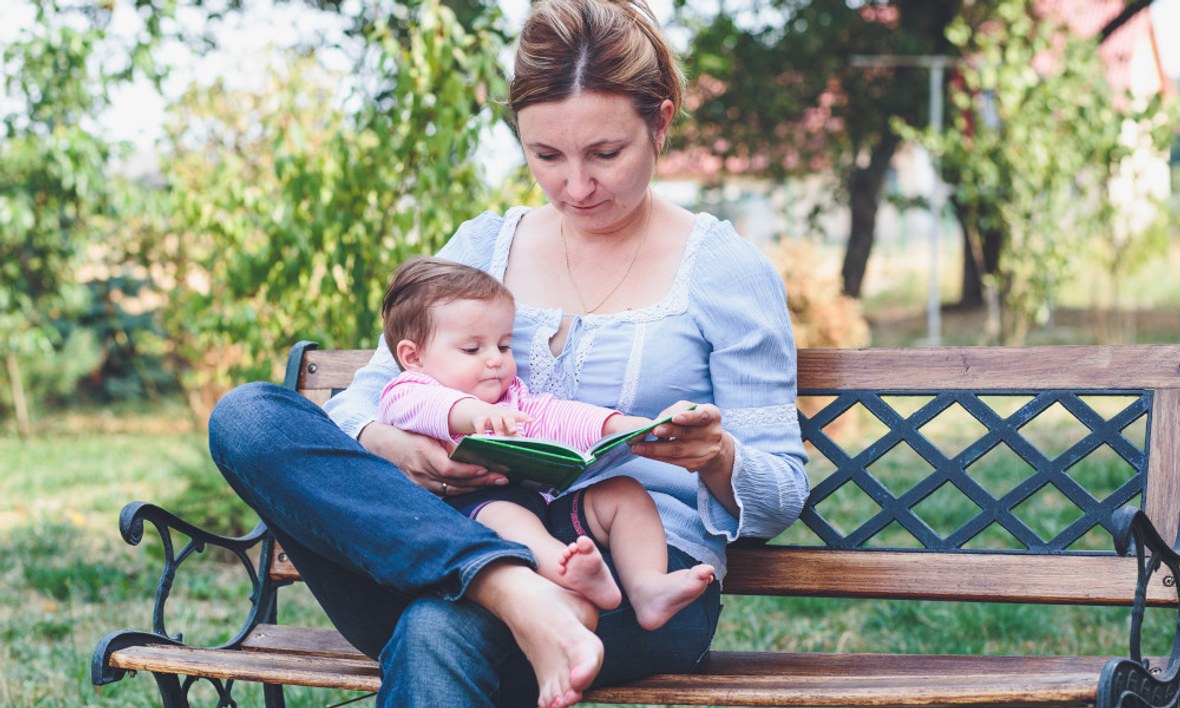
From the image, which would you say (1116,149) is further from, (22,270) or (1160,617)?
(22,270)

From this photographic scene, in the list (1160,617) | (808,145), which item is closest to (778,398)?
(1160,617)

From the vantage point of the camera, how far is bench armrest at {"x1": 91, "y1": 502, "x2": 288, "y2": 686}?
93.6 inches

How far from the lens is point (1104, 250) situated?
11.7 meters

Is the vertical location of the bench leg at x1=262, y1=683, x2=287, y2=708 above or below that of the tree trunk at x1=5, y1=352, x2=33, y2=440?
above

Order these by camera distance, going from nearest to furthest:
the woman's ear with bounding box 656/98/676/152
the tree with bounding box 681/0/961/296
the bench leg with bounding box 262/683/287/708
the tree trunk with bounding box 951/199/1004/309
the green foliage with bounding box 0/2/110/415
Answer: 1. the woman's ear with bounding box 656/98/676/152
2. the bench leg with bounding box 262/683/287/708
3. the green foliage with bounding box 0/2/110/415
4. the tree trunk with bounding box 951/199/1004/309
5. the tree with bounding box 681/0/961/296

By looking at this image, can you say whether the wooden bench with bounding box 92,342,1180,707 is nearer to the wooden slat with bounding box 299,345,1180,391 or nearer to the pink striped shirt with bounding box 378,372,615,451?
the wooden slat with bounding box 299,345,1180,391

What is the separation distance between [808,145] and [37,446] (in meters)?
9.73

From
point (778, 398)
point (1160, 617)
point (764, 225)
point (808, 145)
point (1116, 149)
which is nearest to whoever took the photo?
point (778, 398)

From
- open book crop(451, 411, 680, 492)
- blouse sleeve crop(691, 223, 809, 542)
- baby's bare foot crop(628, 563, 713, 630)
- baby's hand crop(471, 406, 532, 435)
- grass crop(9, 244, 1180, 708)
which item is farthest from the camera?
grass crop(9, 244, 1180, 708)

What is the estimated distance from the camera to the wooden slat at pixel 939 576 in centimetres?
253

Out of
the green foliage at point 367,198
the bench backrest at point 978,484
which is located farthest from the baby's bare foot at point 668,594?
the green foliage at point 367,198

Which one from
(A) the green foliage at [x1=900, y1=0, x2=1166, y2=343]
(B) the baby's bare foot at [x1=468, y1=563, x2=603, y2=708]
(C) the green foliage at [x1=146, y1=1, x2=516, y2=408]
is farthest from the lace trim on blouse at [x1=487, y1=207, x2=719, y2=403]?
(A) the green foliage at [x1=900, y1=0, x2=1166, y2=343]

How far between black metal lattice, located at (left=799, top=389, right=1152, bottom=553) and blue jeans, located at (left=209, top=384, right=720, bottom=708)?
53cm

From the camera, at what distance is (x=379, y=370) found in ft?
9.09
